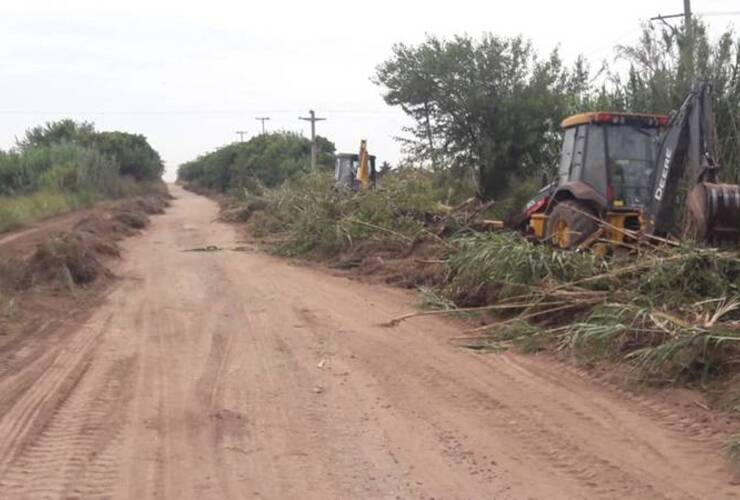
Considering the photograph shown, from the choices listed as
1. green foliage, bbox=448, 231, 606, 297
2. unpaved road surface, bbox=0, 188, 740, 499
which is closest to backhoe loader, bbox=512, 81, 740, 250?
green foliage, bbox=448, 231, 606, 297

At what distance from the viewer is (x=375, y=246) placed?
16.8 meters

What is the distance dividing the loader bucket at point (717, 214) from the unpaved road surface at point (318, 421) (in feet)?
8.59

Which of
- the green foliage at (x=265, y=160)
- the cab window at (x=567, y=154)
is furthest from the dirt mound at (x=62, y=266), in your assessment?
the green foliage at (x=265, y=160)

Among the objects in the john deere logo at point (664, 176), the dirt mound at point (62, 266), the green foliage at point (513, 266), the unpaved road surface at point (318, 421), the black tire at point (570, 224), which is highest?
the john deere logo at point (664, 176)

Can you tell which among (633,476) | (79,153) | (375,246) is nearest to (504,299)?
(633,476)

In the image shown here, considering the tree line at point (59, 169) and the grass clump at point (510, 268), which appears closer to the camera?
the grass clump at point (510, 268)

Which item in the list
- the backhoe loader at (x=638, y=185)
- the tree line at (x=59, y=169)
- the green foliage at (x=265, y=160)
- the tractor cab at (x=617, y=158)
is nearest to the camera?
the backhoe loader at (x=638, y=185)

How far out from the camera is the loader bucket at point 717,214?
30.8 feet

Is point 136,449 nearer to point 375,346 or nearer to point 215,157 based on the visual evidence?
point 375,346

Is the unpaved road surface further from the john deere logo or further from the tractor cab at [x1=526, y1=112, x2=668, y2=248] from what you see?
the tractor cab at [x1=526, y1=112, x2=668, y2=248]

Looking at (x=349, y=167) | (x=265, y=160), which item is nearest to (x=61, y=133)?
(x=265, y=160)

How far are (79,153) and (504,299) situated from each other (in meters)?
38.1

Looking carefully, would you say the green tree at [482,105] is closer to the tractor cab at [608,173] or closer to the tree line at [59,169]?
the tractor cab at [608,173]

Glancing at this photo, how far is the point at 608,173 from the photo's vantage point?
12594mm
